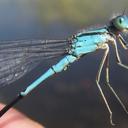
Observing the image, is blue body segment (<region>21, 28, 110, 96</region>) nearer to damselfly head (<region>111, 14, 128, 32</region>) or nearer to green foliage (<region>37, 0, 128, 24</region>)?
damselfly head (<region>111, 14, 128, 32</region>)

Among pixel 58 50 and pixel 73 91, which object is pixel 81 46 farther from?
pixel 73 91

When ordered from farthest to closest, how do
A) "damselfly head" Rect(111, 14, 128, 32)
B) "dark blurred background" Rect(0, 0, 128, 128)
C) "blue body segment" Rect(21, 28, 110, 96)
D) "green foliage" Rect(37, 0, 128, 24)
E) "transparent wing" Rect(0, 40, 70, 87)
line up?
"green foliage" Rect(37, 0, 128, 24), "dark blurred background" Rect(0, 0, 128, 128), "transparent wing" Rect(0, 40, 70, 87), "blue body segment" Rect(21, 28, 110, 96), "damselfly head" Rect(111, 14, 128, 32)

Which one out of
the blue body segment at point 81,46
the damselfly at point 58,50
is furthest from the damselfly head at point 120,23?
the blue body segment at point 81,46

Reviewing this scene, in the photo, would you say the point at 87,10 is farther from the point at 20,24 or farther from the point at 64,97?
the point at 64,97

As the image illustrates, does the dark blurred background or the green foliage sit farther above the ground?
the green foliage

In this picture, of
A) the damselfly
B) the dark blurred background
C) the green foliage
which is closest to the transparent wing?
the damselfly

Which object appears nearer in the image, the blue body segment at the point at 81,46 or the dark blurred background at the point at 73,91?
the blue body segment at the point at 81,46

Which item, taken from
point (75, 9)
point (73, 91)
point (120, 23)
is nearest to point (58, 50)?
point (120, 23)

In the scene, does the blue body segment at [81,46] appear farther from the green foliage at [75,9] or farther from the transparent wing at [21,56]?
the green foliage at [75,9]
